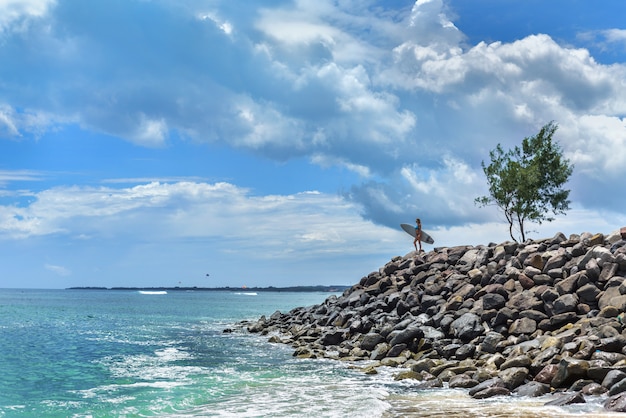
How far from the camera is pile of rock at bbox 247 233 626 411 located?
17016 mm

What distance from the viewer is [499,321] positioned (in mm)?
23562

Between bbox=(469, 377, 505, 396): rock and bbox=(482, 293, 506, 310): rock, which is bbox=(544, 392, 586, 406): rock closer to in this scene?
bbox=(469, 377, 505, 396): rock

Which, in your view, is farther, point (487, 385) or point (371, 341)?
point (371, 341)

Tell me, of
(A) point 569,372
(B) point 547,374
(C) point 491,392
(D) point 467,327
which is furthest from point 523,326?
(C) point 491,392

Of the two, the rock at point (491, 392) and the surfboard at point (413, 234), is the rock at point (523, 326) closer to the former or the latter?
the rock at point (491, 392)

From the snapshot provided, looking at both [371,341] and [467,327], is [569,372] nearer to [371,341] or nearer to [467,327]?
[467,327]

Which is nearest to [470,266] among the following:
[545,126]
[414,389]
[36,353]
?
[414,389]

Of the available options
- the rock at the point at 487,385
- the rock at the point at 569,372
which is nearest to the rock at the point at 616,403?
the rock at the point at 569,372

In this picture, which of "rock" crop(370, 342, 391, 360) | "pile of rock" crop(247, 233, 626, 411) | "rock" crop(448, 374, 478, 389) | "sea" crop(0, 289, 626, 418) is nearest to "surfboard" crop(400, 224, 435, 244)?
"pile of rock" crop(247, 233, 626, 411)

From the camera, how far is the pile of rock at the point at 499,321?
1702cm

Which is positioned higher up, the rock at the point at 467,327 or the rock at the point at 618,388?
the rock at the point at 467,327

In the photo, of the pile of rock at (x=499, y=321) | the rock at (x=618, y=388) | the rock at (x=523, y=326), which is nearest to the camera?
the rock at (x=618, y=388)

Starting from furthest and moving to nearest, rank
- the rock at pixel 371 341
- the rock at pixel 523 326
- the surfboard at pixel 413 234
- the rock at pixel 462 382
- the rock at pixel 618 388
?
the surfboard at pixel 413 234, the rock at pixel 371 341, the rock at pixel 523 326, the rock at pixel 462 382, the rock at pixel 618 388

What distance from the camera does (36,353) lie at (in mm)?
32250
